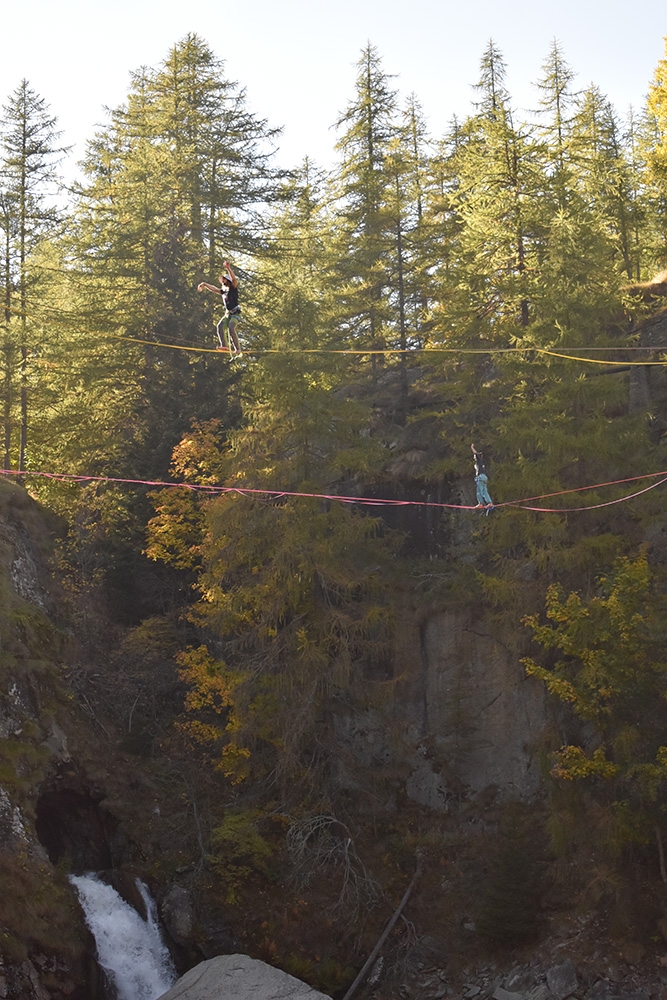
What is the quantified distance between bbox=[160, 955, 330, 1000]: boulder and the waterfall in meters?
1.73

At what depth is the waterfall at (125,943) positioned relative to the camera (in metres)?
19.3

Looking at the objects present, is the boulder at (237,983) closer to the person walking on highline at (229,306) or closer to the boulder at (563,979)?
the boulder at (563,979)

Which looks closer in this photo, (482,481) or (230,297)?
(230,297)

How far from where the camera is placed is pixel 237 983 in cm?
1753

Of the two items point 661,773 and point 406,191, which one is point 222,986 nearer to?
point 661,773

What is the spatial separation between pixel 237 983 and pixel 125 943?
3422 mm

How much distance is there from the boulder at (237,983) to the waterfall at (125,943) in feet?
5.68

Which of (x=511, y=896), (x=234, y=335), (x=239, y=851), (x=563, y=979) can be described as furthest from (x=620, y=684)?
(x=234, y=335)

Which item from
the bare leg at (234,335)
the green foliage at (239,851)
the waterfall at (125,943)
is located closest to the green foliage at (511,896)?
the green foliage at (239,851)

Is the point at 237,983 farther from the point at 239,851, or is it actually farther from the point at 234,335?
the point at 234,335

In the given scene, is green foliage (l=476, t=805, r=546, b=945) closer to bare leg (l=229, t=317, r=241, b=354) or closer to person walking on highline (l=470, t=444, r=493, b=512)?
person walking on highline (l=470, t=444, r=493, b=512)

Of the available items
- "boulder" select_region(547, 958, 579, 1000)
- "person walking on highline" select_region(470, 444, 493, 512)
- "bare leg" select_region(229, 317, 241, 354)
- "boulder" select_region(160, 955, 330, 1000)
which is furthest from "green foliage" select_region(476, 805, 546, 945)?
"bare leg" select_region(229, 317, 241, 354)

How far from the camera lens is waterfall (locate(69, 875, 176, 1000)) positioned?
19.3m

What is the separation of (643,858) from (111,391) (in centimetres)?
2071
